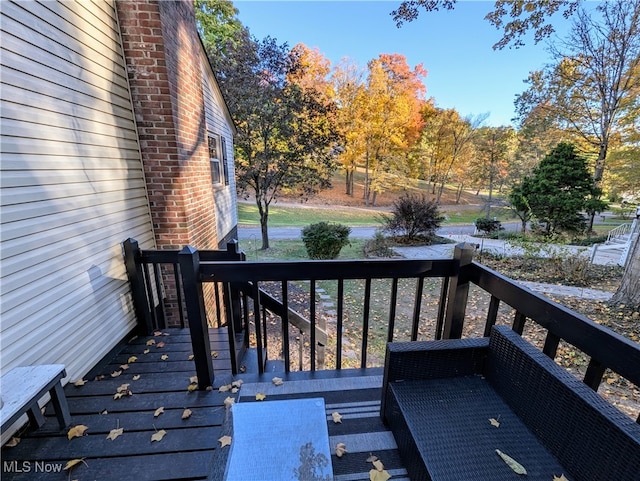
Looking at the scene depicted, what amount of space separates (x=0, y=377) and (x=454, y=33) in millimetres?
10983

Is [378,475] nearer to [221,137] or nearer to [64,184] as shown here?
[64,184]

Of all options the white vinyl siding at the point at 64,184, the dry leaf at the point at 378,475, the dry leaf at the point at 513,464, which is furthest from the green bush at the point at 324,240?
the dry leaf at the point at 513,464

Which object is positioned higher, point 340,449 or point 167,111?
point 167,111

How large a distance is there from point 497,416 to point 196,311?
6.06 feet

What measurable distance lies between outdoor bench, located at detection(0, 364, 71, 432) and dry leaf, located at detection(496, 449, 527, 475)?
7.48ft

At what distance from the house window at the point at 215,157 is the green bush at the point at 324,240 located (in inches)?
110

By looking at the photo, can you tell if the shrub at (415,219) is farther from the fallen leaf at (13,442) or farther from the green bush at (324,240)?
the fallen leaf at (13,442)

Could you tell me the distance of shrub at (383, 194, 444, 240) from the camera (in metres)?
9.79

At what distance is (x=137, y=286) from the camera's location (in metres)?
2.88

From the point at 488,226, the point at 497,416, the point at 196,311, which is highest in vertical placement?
the point at 196,311

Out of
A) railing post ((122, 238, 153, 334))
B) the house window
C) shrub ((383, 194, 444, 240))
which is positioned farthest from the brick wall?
shrub ((383, 194, 444, 240))

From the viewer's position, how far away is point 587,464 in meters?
1.08

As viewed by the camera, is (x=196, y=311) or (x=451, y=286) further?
(x=451, y=286)

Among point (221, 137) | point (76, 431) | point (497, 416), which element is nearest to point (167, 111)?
point (76, 431)
